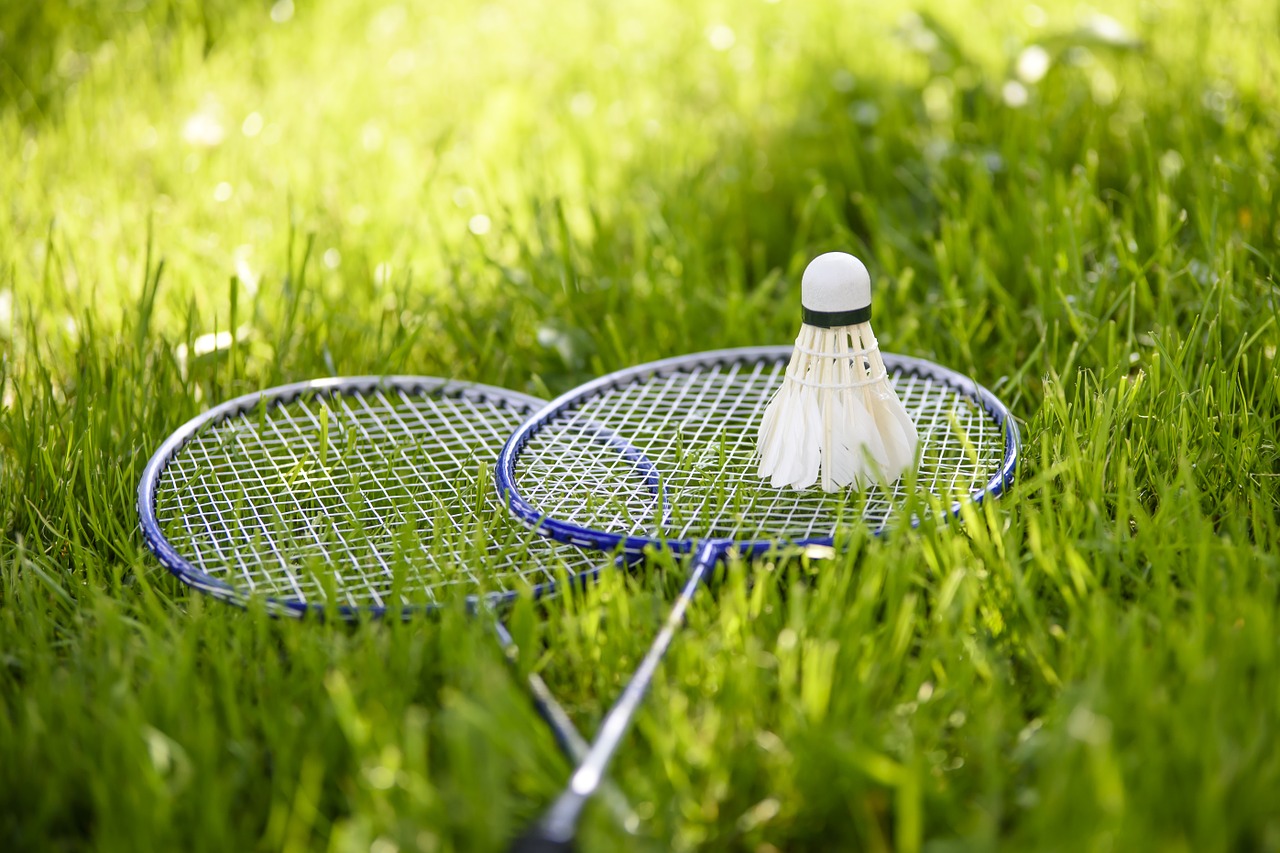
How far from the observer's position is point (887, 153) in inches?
126

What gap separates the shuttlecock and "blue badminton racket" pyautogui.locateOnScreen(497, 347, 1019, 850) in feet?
0.14

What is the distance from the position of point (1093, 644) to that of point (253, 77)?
3.65 meters

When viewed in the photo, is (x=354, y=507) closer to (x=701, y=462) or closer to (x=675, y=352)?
(x=701, y=462)

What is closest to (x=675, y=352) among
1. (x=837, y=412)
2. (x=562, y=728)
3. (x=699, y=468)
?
(x=699, y=468)

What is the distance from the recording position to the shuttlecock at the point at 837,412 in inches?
68.4

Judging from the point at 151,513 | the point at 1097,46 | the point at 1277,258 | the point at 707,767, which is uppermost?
the point at 1097,46

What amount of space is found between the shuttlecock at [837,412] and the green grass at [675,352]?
0.14 meters

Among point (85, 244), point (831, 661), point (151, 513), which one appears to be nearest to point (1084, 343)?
point (831, 661)

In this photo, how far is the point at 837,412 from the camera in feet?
5.73

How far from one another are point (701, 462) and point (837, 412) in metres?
0.24

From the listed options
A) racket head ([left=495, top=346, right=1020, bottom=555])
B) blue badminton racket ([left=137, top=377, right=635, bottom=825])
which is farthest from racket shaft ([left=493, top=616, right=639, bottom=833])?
racket head ([left=495, top=346, right=1020, bottom=555])

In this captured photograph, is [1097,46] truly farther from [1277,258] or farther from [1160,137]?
[1277,258]

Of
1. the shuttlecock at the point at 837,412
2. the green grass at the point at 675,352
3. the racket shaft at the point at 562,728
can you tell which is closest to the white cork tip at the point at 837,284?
the shuttlecock at the point at 837,412

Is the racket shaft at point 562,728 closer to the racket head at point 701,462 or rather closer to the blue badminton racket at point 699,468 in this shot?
the blue badminton racket at point 699,468
